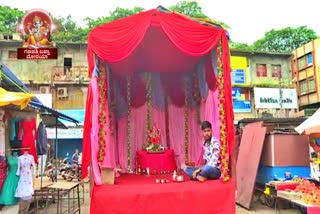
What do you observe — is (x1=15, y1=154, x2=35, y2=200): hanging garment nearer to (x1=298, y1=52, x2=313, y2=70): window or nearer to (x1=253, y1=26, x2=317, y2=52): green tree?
(x1=298, y1=52, x2=313, y2=70): window

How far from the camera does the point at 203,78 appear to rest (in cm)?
704

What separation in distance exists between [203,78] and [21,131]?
12.6 feet

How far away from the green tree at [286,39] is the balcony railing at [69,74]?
1574 cm

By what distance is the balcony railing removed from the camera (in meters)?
18.5

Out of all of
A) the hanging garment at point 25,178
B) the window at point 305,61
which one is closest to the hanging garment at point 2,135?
the hanging garment at point 25,178

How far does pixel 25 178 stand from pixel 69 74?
13.7 meters

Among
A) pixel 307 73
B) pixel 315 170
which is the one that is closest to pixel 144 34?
pixel 315 170

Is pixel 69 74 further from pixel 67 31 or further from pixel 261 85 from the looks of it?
pixel 261 85

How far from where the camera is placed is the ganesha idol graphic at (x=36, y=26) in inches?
337

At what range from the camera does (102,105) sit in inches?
221

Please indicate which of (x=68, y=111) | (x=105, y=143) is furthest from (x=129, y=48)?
(x=68, y=111)

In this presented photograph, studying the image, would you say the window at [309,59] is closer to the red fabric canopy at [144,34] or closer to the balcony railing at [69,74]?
the balcony railing at [69,74]

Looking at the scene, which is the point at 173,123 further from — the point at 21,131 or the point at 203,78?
the point at 21,131

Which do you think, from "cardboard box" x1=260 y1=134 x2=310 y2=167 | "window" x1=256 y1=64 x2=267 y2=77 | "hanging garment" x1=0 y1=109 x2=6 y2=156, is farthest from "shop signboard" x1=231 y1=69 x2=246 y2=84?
"hanging garment" x1=0 y1=109 x2=6 y2=156
